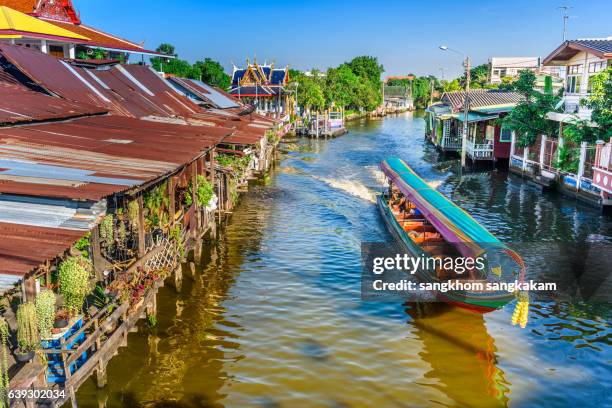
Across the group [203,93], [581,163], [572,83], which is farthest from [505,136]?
[203,93]

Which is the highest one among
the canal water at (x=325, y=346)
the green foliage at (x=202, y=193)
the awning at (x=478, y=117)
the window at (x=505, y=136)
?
the awning at (x=478, y=117)

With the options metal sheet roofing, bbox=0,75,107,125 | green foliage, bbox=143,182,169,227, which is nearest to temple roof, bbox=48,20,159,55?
metal sheet roofing, bbox=0,75,107,125

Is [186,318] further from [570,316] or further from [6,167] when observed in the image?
[570,316]

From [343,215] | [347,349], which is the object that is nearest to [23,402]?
[347,349]

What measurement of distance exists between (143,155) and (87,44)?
20.5m

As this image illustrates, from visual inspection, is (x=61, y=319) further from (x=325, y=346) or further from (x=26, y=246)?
(x=325, y=346)

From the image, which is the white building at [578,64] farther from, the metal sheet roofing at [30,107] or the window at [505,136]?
the metal sheet roofing at [30,107]

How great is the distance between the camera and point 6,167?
937 centimetres

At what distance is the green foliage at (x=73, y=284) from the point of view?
9.05 metres

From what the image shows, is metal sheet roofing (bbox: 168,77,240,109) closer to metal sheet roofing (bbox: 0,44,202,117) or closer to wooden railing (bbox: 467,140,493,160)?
metal sheet roofing (bbox: 0,44,202,117)

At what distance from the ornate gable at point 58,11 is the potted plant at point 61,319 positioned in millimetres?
29018

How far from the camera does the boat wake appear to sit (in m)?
29.7

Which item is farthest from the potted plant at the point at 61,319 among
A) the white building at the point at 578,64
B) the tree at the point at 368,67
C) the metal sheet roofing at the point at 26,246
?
the tree at the point at 368,67

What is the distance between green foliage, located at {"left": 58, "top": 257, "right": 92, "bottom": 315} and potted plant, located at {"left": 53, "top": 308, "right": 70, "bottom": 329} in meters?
0.09
